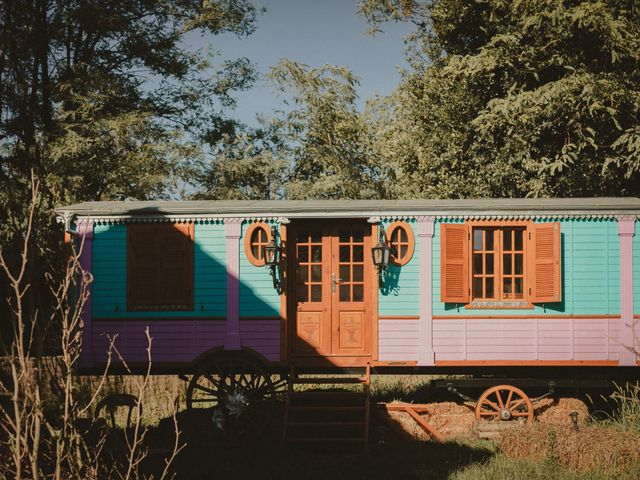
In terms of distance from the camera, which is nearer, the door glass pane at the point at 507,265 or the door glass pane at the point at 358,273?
the door glass pane at the point at 507,265

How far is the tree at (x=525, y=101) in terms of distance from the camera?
16312 millimetres

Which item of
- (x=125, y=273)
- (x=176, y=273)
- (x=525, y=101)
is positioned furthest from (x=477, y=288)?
(x=525, y=101)

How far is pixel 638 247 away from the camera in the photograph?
1072 cm

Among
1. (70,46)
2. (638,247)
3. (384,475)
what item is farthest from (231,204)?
(70,46)

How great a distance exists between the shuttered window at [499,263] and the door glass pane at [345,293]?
1382mm

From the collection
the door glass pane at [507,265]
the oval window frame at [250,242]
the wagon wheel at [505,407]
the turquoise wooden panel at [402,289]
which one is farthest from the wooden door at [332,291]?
the door glass pane at [507,265]

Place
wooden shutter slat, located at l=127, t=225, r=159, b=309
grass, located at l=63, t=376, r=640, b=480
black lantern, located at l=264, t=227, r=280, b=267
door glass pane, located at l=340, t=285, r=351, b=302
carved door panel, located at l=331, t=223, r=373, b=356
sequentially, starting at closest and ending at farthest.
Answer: grass, located at l=63, t=376, r=640, b=480 < black lantern, located at l=264, t=227, r=280, b=267 < wooden shutter slat, located at l=127, t=225, r=159, b=309 < carved door panel, located at l=331, t=223, r=373, b=356 < door glass pane, located at l=340, t=285, r=351, b=302

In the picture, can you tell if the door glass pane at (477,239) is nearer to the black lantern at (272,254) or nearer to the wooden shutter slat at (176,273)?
the black lantern at (272,254)

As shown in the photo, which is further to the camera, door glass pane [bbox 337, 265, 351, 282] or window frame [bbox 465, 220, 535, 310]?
door glass pane [bbox 337, 265, 351, 282]

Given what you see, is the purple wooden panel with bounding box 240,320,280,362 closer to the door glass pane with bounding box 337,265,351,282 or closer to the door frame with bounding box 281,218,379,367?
the door frame with bounding box 281,218,379,367

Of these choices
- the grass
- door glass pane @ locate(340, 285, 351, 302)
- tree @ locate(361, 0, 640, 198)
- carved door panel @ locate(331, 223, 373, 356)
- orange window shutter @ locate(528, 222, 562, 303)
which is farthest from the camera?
tree @ locate(361, 0, 640, 198)

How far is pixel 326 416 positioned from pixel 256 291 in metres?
2.15

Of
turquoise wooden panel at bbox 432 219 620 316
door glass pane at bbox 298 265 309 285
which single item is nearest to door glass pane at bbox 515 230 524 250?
turquoise wooden panel at bbox 432 219 620 316

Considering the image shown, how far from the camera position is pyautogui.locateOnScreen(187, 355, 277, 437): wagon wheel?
10695 millimetres
